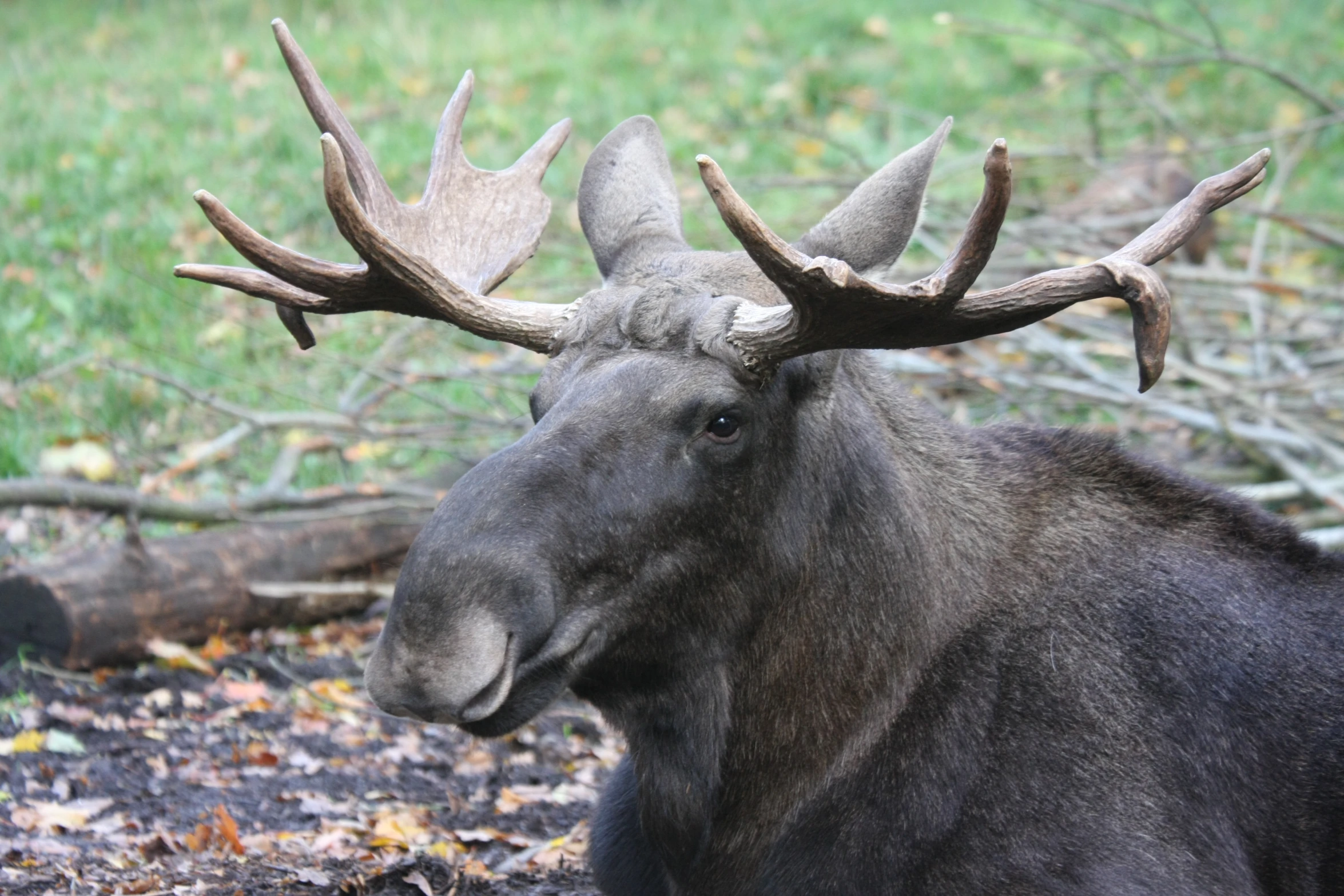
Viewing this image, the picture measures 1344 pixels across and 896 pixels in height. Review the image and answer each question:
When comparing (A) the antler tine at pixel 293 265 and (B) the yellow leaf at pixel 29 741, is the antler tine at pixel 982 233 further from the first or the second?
(B) the yellow leaf at pixel 29 741

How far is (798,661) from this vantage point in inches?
137

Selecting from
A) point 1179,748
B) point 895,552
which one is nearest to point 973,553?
point 895,552

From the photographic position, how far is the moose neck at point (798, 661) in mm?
3430

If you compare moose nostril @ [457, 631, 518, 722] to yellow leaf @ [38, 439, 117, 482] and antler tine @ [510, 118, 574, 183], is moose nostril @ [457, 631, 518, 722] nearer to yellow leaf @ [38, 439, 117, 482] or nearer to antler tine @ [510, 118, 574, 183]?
antler tine @ [510, 118, 574, 183]

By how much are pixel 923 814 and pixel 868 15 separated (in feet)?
45.1

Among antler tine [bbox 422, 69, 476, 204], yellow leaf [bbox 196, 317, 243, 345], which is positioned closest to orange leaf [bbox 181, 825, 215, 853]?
antler tine [bbox 422, 69, 476, 204]

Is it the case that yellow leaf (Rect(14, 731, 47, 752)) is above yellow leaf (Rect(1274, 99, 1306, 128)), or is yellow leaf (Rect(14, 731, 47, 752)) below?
below

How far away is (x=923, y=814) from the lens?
132 inches

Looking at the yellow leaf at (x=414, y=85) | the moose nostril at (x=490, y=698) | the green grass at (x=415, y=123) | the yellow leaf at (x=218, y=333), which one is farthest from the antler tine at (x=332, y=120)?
the yellow leaf at (x=414, y=85)

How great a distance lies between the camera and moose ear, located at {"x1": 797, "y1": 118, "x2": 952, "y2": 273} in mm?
3516

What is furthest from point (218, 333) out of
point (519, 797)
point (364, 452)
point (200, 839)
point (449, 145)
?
point (449, 145)

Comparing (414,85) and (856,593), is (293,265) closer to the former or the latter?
(856,593)

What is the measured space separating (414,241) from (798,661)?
5.39 feet

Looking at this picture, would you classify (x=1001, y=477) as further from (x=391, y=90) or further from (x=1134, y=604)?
(x=391, y=90)
